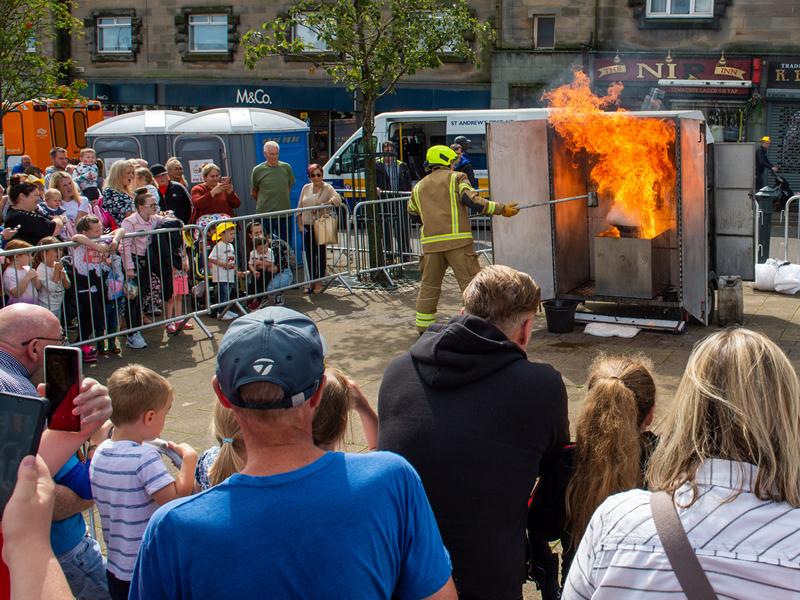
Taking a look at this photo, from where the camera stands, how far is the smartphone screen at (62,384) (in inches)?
101

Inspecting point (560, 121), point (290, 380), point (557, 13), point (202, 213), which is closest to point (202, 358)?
point (202, 213)

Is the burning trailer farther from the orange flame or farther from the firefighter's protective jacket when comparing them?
the firefighter's protective jacket

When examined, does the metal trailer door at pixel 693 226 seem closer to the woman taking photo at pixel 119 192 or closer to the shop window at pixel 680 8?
the woman taking photo at pixel 119 192

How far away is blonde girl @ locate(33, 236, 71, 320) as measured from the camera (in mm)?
8148

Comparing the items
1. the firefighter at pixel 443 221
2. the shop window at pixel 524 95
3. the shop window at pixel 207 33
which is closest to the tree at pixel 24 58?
the shop window at pixel 207 33

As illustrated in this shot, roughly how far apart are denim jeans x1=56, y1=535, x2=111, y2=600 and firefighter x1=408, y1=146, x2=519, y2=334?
5.69m

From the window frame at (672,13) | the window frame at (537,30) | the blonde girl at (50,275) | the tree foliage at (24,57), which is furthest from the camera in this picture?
the window frame at (537,30)

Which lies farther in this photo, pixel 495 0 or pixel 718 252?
pixel 495 0

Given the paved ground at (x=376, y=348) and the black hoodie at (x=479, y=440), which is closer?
the black hoodie at (x=479, y=440)

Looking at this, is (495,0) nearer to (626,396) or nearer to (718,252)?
(718,252)

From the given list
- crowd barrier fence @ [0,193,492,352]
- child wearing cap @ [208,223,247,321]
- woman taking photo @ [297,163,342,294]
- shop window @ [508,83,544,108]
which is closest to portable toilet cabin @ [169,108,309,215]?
woman taking photo @ [297,163,342,294]

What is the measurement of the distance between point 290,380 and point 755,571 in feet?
3.50

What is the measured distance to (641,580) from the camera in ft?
6.62

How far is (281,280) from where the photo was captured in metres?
10.8
